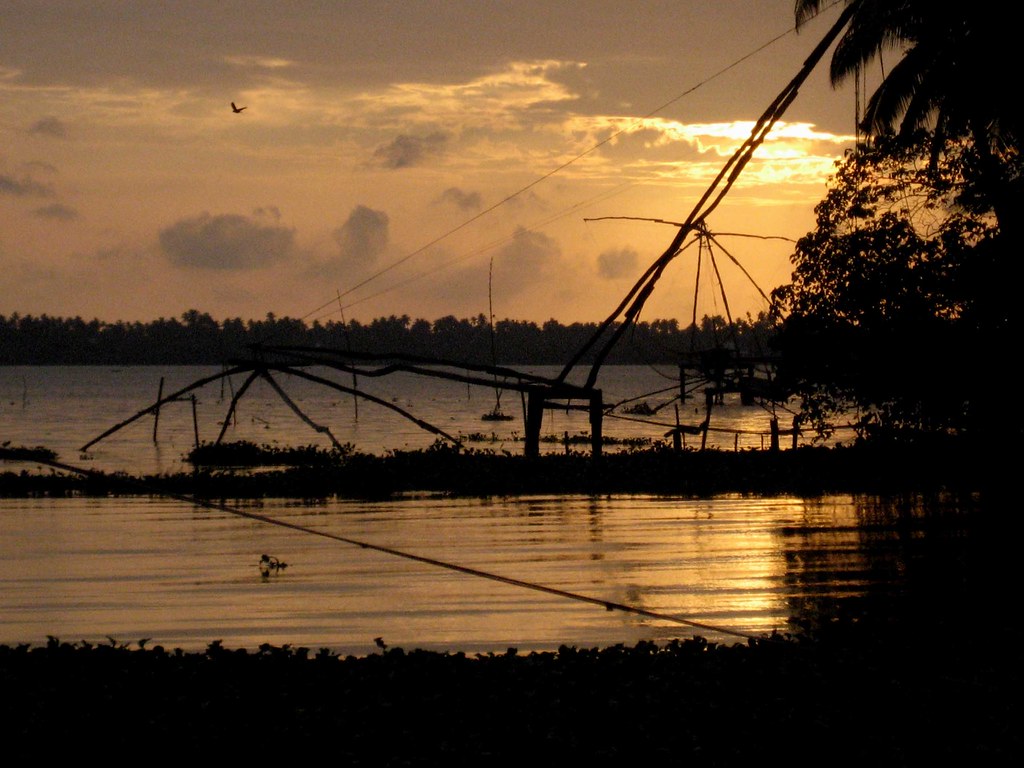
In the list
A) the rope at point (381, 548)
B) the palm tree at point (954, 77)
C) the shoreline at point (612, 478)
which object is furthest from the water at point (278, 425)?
the rope at point (381, 548)

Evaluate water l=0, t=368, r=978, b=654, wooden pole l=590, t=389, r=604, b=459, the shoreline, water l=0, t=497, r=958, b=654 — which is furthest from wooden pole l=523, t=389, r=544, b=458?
water l=0, t=497, r=958, b=654

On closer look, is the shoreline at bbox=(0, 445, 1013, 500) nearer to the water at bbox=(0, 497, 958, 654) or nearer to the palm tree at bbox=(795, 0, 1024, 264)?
the water at bbox=(0, 497, 958, 654)

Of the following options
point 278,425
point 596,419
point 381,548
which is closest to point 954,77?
point 596,419

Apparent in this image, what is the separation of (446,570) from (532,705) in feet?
25.5

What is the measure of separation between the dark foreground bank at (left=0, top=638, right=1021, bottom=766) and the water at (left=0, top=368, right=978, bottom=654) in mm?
1713

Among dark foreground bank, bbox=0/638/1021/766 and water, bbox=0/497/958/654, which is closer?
dark foreground bank, bbox=0/638/1021/766

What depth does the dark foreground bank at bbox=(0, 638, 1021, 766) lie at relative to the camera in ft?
23.6

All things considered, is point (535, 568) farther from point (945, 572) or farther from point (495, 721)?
point (495, 721)

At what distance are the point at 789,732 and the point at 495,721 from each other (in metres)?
1.87

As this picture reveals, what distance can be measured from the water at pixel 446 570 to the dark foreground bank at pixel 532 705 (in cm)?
171

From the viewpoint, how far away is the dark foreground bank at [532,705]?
7195mm

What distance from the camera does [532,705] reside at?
316 inches

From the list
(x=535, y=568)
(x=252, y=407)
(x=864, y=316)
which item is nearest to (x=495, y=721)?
(x=535, y=568)

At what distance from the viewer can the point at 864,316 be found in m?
21.9
